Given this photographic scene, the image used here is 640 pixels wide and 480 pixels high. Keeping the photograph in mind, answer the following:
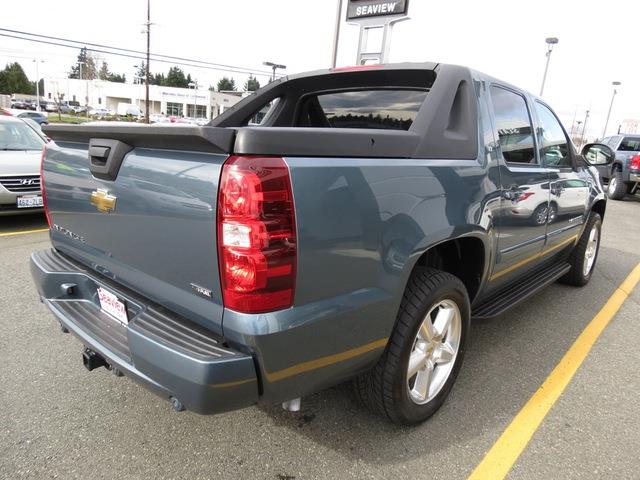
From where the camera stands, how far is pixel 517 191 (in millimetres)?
2842

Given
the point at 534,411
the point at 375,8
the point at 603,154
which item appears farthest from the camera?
the point at 375,8

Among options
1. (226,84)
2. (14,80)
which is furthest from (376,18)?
(226,84)

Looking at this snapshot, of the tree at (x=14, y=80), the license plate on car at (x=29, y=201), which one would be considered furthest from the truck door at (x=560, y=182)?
the tree at (x=14, y=80)

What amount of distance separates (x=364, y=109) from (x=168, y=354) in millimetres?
2099

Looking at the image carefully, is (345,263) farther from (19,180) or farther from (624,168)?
(624,168)

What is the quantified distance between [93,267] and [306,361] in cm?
→ 129

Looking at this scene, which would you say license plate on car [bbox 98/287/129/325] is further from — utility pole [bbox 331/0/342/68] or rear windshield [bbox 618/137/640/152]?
rear windshield [bbox 618/137/640/152]

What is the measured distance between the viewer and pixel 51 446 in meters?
2.15

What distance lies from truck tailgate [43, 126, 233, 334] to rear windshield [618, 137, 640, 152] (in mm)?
16197

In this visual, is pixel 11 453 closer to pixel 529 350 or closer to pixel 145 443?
pixel 145 443

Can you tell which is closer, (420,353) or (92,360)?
(92,360)

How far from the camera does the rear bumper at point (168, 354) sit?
1.58 metres

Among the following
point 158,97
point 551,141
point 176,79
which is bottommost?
point 551,141

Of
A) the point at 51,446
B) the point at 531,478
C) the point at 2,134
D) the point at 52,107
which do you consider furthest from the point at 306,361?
the point at 52,107
